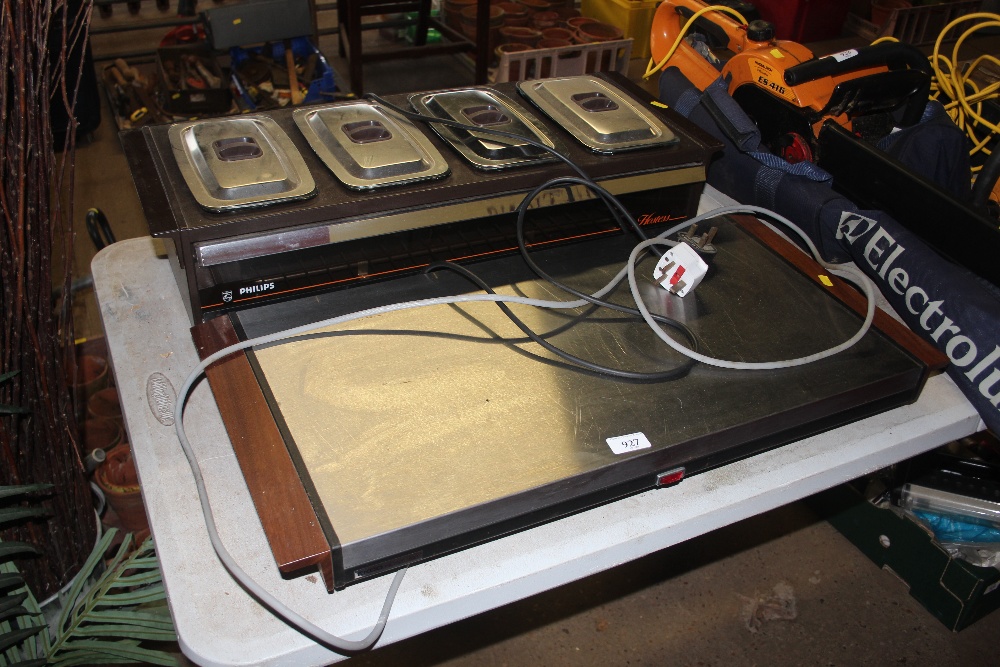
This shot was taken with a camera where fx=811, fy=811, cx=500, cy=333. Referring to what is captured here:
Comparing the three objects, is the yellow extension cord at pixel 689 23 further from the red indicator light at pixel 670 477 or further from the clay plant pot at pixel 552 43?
the clay plant pot at pixel 552 43

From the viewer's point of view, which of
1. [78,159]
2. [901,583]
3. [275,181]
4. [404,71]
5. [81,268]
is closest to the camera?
[275,181]

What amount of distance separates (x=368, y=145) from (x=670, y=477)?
53 cm

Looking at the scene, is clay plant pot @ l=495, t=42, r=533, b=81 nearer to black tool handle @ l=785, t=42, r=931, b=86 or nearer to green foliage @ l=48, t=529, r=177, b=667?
black tool handle @ l=785, t=42, r=931, b=86

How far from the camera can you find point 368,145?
1.00 m

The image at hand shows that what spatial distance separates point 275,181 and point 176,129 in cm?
20

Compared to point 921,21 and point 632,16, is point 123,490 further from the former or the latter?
point 921,21

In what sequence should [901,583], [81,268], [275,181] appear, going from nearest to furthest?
[275,181] < [901,583] < [81,268]

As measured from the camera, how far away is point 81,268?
2.13 metres

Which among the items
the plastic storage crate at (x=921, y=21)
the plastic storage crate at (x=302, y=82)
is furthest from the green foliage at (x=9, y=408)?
the plastic storage crate at (x=921, y=21)

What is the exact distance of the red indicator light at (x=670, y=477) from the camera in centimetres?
85

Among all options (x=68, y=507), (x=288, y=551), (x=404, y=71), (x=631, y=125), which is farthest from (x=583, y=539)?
(x=404, y=71)

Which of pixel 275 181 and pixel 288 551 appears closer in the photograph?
pixel 288 551

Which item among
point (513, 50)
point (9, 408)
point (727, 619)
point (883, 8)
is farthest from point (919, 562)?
point (883, 8)

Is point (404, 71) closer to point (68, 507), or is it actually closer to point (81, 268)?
point (81, 268)
